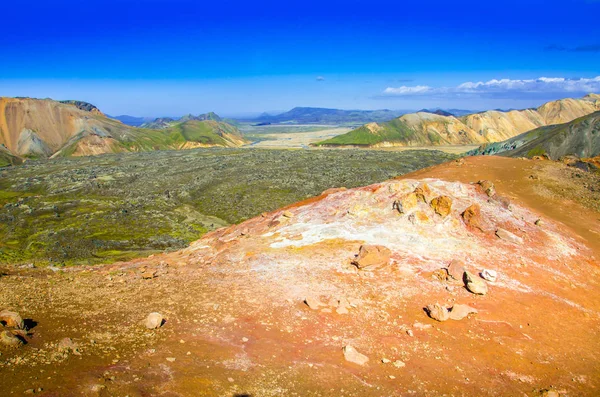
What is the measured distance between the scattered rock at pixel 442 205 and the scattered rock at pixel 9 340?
2196cm

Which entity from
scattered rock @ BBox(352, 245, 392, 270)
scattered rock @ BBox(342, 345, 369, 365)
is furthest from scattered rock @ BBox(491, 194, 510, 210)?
scattered rock @ BBox(342, 345, 369, 365)

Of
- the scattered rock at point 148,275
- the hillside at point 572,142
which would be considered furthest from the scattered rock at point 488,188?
the hillside at point 572,142

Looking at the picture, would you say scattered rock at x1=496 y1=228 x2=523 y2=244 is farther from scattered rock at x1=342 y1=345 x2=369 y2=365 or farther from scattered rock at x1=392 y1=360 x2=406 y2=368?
scattered rock at x1=342 y1=345 x2=369 y2=365

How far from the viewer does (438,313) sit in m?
16.4

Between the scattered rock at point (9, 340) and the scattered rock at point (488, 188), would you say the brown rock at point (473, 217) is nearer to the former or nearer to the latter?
the scattered rock at point (488, 188)

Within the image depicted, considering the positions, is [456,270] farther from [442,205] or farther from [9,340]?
[9,340]

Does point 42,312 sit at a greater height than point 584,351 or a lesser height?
greater

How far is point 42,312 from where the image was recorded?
15938 mm

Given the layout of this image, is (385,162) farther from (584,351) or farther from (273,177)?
(584,351)

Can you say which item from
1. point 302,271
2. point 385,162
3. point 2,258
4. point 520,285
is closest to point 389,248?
point 302,271

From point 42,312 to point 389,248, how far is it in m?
17.3

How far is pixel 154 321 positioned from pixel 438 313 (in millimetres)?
11972

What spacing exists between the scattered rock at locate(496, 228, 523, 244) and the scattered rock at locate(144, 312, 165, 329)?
65.1 ft

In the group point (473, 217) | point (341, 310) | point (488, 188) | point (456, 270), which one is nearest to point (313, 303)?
point (341, 310)
